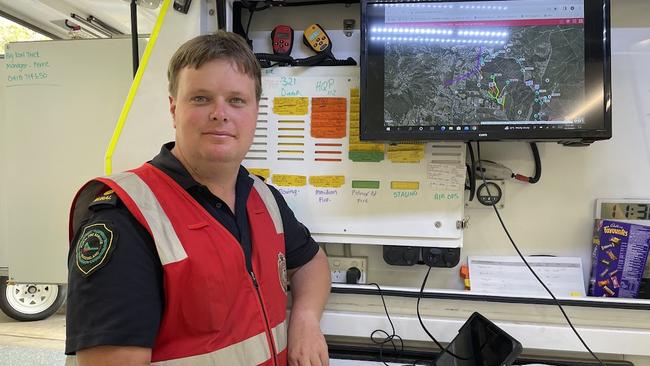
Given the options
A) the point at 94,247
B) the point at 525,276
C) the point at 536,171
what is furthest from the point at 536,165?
the point at 94,247

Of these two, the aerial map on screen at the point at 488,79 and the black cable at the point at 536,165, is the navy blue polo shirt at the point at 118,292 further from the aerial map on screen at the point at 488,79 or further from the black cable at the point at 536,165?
the black cable at the point at 536,165

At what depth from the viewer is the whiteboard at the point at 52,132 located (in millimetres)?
1983

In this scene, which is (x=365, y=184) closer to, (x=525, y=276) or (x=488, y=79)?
(x=488, y=79)

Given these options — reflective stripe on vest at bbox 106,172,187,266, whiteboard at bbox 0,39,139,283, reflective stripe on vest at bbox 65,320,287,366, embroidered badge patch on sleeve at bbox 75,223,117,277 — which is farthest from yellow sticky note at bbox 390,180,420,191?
whiteboard at bbox 0,39,139,283

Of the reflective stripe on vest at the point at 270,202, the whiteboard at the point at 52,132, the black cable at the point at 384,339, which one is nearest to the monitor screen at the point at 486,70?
the reflective stripe on vest at the point at 270,202

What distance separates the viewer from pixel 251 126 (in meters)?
1.01

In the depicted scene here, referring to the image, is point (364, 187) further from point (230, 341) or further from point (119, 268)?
point (119, 268)

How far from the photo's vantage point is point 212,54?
3.12 ft

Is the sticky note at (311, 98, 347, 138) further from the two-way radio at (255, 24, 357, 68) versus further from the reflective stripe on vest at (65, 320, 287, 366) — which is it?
the reflective stripe on vest at (65, 320, 287, 366)

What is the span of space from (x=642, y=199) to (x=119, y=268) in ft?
5.26

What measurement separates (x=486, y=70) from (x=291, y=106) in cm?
64

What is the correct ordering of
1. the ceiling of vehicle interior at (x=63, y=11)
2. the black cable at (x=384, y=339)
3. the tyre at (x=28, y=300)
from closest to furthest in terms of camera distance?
1. the black cable at (x=384, y=339)
2. the ceiling of vehicle interior at (x=63, y=11)
3. the tyre at (x=28, y=300)

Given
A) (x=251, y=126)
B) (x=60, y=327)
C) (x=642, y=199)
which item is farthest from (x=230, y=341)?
(x=60, y=327)

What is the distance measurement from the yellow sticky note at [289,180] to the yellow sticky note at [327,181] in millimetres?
29
